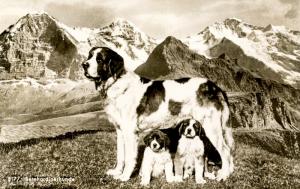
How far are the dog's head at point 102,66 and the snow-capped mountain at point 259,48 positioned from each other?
4.33 meters

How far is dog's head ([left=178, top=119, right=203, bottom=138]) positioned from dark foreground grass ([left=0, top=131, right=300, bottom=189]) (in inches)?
33.3

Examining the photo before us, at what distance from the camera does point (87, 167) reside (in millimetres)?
9375

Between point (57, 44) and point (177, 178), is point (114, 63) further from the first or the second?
point (57, 44)

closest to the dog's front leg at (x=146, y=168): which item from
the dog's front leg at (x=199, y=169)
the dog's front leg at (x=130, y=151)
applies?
the dog's front leg at (x=130, y=151)

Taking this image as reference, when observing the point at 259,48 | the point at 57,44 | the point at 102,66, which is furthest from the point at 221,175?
the point at 57,44

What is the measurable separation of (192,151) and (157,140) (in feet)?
2.21

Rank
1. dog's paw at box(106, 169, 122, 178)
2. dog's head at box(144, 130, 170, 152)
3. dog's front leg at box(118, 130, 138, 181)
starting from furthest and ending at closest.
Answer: dog's paw at box(106, 169, 122, 178) → dog's front leg at box(118, 130, 138, 181) → dog's head at box(144, 130, 170, 152)

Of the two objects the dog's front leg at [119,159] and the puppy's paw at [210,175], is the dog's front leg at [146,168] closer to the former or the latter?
the dog's front leg at [119,159]

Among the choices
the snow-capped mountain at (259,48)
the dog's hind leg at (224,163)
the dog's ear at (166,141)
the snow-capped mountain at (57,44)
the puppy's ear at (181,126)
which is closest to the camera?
the dog's ear at (166,141)

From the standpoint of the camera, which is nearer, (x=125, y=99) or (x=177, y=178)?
(x=177, y=178)

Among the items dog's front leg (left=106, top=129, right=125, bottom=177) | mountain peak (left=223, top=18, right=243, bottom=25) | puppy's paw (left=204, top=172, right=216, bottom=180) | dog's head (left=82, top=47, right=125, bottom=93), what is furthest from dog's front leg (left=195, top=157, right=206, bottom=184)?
mountain peak (left=223, top=18, right=243, bottom=25)

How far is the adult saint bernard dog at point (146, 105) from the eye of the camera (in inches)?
346

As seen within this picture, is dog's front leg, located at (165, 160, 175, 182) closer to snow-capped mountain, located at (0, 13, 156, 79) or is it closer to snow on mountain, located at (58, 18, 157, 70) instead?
snow-capped mountain, located at (0, 13, 156, 79)

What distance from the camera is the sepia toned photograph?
28.8 feet
